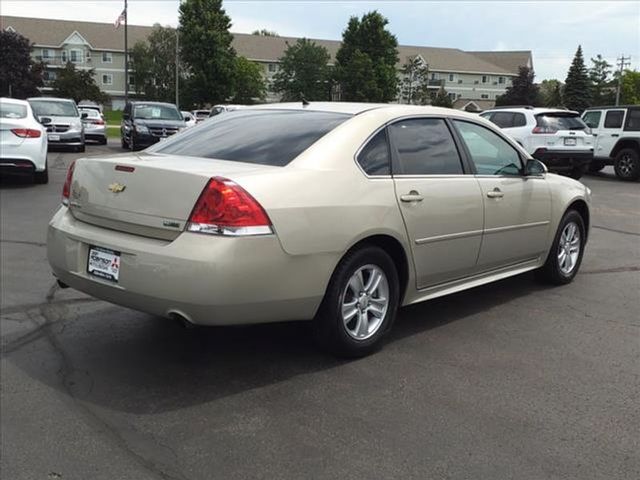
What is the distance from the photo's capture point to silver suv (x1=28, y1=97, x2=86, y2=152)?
18688 mm

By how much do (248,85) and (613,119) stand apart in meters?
63.4

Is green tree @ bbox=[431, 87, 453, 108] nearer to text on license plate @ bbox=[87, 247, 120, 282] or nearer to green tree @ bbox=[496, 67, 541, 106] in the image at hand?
green tree @ bbox=[496, 67, 541, 106]

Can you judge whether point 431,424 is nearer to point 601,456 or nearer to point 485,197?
point 601,456

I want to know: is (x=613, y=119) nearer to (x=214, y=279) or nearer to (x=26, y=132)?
(x=26, y=132)

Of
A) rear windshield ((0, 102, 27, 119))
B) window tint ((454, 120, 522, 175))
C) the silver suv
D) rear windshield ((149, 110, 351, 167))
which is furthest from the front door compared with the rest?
the silver suv

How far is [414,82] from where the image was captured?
89.2 meters

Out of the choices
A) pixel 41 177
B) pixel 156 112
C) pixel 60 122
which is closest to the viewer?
pixel 41 177

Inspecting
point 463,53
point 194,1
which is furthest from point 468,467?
point 463,53

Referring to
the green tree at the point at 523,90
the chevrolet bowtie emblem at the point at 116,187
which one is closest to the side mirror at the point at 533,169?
the chevrolet bowtie emblem at the point at 116,187

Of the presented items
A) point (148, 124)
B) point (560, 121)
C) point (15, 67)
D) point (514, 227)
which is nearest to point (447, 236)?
point (514, 227)

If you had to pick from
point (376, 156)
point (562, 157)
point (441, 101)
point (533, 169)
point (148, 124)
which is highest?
point (441, 101)

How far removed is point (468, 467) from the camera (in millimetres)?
2945

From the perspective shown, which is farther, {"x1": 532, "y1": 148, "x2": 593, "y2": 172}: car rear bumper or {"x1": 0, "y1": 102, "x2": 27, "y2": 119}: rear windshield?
{"x1": 532, "y1": 148, "x2": 593, "y2": 172}: car rear bumper

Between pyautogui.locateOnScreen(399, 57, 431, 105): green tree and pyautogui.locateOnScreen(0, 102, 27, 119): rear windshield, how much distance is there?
7647 centimetres
